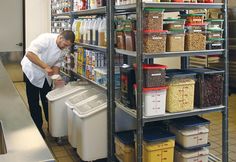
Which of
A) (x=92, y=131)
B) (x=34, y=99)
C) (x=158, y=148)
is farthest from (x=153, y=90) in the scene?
(x=34, y=99)

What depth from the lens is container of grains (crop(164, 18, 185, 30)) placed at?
288cm

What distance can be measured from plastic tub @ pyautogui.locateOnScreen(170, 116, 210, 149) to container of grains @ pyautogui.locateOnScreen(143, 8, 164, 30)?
1015 millimetres

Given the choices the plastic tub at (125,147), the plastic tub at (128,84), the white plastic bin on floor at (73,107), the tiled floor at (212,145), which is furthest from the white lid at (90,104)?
the tiled floor at (212,145)

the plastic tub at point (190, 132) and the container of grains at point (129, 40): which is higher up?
the container of grains at point (129, 40)

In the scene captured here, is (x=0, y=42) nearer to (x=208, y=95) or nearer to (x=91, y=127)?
(x=91, y=127)

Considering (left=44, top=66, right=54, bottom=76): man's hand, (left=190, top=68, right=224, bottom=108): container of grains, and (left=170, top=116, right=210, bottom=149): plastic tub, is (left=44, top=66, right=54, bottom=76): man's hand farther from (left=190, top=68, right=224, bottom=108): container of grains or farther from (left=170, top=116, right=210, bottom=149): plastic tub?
(left=190, top=68, right=224, bottom=108): container of grains

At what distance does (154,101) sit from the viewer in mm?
2787

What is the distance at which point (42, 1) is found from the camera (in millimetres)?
8125

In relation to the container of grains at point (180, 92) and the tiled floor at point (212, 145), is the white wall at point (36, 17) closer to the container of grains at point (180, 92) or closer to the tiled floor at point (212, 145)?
the tiled floor at point (212, 145)

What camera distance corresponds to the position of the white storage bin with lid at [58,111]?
13.1 feet

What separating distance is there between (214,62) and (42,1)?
14.6ft

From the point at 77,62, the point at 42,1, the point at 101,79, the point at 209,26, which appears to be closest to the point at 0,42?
the point at 42,1

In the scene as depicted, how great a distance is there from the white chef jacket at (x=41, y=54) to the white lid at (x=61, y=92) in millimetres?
224

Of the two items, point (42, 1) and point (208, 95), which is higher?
point (42, 1)
